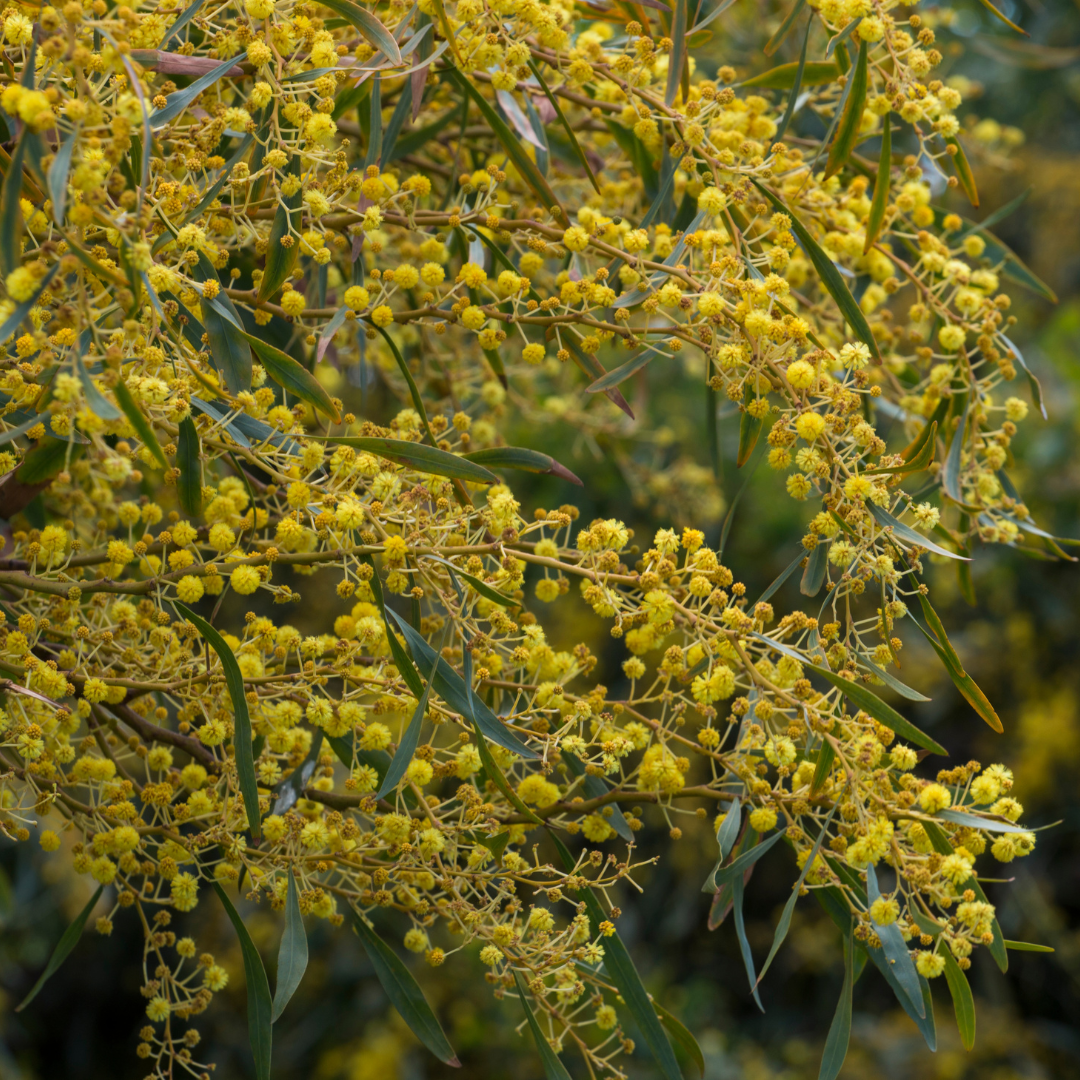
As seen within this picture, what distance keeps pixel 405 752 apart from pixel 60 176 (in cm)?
45

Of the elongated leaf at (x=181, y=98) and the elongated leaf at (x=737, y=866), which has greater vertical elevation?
the elongated leaf at (x=181, y=98)

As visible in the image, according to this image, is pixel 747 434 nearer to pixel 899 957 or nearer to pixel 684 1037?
pixel 899 957

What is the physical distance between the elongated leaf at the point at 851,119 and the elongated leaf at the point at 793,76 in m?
0.15

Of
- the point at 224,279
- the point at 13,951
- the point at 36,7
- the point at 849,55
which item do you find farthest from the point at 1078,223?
the point at 13,951

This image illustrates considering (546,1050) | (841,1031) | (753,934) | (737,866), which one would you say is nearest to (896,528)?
(737,866)

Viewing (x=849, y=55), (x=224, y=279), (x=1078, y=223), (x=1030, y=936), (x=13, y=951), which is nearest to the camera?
(x=849, y=55)

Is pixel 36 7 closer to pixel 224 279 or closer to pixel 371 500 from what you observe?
pixel 224 279

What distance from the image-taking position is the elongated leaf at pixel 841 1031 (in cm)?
79

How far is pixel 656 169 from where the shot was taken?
108cm

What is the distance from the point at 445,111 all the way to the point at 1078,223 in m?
3.46

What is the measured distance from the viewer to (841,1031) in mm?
820

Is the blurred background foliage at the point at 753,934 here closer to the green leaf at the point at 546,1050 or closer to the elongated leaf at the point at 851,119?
the elongated leaf at the point at 851,119

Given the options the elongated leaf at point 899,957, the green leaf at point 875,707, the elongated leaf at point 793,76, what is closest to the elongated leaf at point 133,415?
the green leaf at point 875,707

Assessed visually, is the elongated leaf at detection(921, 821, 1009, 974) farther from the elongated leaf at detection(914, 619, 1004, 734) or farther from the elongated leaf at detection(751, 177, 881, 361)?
the elongated leaf at detection(751, 177, 881, 361)
